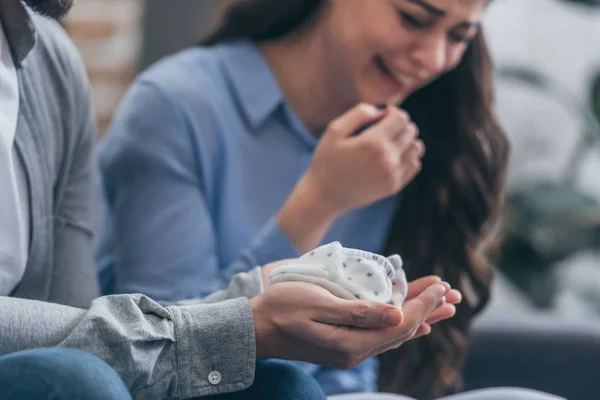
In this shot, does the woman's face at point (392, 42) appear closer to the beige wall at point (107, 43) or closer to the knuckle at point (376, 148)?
the knuckle at point (376, 148)

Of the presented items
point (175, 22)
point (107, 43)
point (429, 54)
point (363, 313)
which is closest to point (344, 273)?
point (363, 313)

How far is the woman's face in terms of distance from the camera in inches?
40.5

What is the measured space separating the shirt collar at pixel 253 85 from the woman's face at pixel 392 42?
3.1 inches

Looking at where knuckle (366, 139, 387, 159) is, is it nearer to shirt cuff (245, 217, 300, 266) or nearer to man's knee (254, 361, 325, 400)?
shirt cuff (245, 217, 300, 266)

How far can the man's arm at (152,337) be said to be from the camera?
581 mm

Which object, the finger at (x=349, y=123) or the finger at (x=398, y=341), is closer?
the finger at (x=398, y=341)

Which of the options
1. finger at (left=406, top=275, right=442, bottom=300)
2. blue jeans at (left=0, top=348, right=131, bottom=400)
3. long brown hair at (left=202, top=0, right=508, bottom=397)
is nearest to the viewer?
blue jeans at (left=0, top=348, right=131, bottom=400)

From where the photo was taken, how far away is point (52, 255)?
818mm

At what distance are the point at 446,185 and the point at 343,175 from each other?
0.27 m

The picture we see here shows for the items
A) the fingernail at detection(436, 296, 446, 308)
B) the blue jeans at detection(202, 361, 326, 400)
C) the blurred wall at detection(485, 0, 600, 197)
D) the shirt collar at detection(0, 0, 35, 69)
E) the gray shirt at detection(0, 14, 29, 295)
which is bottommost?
the blurred wall at detection(485, 0, 600, 197)

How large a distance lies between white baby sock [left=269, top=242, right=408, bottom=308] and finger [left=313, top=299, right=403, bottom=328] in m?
0.02

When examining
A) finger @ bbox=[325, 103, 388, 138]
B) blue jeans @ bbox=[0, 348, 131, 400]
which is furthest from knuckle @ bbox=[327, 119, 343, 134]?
blue jeans @ bbox=[0, 348, 131, 400]

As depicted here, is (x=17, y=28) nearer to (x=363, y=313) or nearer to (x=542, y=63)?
(x=363, y=313)

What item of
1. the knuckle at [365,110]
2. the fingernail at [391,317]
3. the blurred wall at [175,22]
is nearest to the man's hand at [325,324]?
the fingernail at [391,317]
